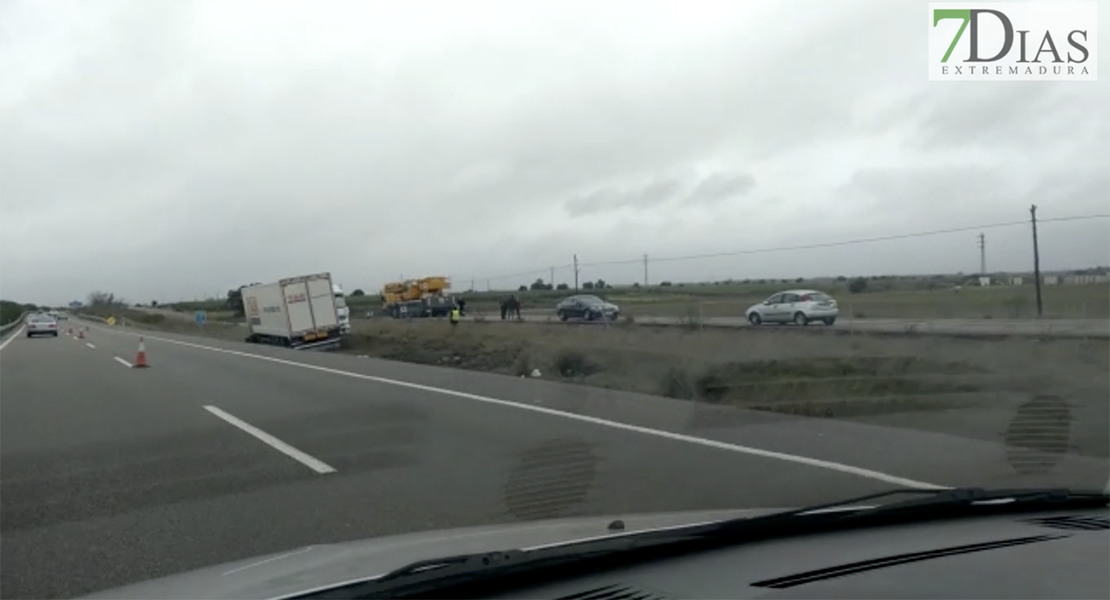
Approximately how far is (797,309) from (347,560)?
32.6 metres

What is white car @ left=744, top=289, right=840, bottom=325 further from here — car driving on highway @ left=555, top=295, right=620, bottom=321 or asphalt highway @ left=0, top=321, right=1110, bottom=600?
asphalt highway @ left=0, top=321, right=1110, bottom=600

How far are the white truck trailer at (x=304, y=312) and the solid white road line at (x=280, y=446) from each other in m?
26.8

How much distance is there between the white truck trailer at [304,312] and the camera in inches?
1624

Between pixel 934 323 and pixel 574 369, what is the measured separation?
13.5 meters

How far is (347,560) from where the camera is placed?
4039 mm

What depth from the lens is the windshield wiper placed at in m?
3.51

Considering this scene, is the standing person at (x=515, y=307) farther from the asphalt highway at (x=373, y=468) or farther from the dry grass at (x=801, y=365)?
the asphalt highway at (x=373, y=468)

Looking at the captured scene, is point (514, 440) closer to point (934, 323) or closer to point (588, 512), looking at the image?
point (588, 512)

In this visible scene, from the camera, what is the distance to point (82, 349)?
120 feet

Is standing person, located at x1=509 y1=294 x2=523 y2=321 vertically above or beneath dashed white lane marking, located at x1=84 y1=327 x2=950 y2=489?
above

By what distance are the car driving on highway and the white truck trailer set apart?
36.1 feet

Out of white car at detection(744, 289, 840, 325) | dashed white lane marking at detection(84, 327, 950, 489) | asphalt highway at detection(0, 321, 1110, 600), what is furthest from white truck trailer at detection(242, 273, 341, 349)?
asphalt highway at detection(0, 321, 1110, 600)

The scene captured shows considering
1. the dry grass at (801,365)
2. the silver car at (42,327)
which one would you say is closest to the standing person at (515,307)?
the dry grass at (801,365)

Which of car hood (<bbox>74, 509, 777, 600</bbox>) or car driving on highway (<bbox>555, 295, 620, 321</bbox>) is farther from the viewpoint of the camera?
car driving on highway (<bbox>555, 295, 620, 321</bbox>)
